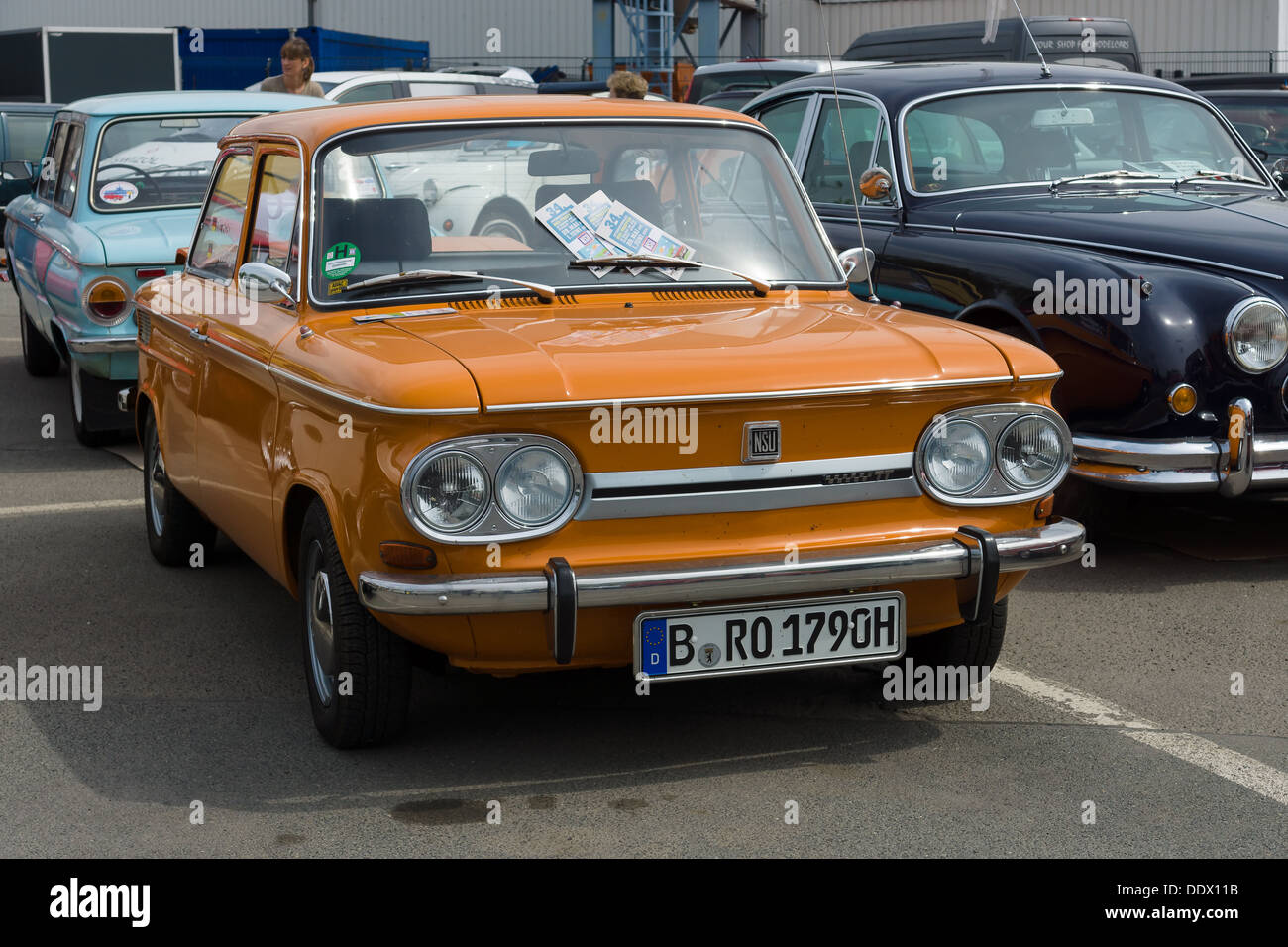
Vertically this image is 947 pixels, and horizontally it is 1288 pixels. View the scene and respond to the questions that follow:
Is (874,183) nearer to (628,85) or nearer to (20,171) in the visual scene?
(628,85)

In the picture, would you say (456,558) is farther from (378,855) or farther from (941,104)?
(941,104)

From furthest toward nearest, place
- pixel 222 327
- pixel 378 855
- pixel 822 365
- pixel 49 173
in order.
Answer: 1. pixel 49 173
2. pixel 222 327
3. pixel 822 365
4. pixel 378 855

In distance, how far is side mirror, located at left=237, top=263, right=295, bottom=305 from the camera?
4539 mm

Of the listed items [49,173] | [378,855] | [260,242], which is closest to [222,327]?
[260,242]

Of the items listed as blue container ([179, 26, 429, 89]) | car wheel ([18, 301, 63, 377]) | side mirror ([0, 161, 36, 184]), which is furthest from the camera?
blue container ([179, 26, 429, 89])

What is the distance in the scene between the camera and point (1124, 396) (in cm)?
580

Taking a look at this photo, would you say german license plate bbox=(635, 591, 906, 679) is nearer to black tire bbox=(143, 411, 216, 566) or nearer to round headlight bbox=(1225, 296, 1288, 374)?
round headlight bbox=(1225, 296, 1288, 374)

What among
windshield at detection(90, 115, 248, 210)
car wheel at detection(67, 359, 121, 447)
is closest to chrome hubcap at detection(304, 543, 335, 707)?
car wheel at detection(67, 359, 121, 447)

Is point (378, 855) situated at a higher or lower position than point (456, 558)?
lower

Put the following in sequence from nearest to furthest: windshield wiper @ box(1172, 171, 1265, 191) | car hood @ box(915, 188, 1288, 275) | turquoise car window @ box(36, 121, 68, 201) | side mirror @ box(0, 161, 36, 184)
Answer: car hood @ box(915, 188, 1288, 275), windshield wiper @ box(1172, 171, 1265, 191), turquoise car window @ box(36, 121, 68, 201), side mirror @ box(0, 161, 36, 184)

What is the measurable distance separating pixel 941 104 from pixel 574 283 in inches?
129

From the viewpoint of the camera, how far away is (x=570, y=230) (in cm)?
471

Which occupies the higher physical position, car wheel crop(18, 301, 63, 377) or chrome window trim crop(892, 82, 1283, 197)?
chrome window trim crop(892, 82, 1283, 197)

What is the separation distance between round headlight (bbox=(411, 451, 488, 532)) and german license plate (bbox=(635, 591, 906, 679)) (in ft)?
1.52
